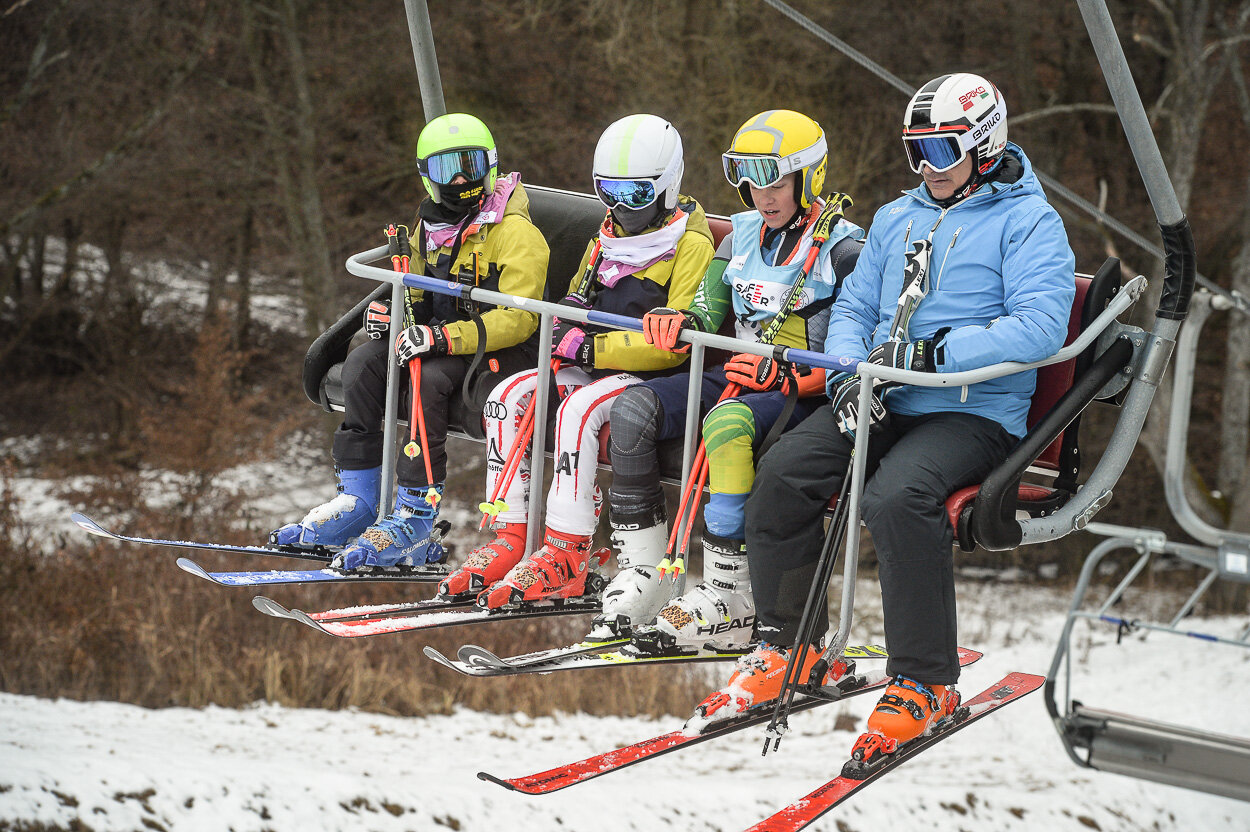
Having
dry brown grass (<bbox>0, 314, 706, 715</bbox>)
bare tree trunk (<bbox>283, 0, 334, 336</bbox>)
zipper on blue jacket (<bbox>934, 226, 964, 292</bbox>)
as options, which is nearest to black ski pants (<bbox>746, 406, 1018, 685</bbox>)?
zipper on blue jacket (<bbox>934, 226, 964, 292</bbox>)

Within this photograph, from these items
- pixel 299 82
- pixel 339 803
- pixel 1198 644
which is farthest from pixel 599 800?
pixel 299 82

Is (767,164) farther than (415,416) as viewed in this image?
No

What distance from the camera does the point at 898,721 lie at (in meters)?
3.00

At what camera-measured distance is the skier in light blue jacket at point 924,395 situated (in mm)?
2979

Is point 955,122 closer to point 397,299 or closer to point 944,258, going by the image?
point 944,258

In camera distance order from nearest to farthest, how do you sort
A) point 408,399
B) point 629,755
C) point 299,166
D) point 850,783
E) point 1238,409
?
point 850,783
point 629,755
point 408,399
point 299,166
point 1238,409

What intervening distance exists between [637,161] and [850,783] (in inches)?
67.7

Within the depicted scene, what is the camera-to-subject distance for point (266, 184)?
13523 mm

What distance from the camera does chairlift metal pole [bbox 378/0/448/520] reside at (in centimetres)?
402

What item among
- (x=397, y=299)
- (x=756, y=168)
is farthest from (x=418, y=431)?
(x=756, y=168)

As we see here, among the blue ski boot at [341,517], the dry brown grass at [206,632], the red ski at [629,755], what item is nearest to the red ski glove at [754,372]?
the red ski at [629,755]

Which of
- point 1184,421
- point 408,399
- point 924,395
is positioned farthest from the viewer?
point 1184,421

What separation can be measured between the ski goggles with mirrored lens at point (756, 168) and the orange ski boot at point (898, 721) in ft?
4.25

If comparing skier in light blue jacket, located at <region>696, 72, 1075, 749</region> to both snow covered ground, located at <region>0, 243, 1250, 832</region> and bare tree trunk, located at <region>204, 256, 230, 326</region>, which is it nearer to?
snow covered ground, located at <region>0, 243, 1250, 832</region>
